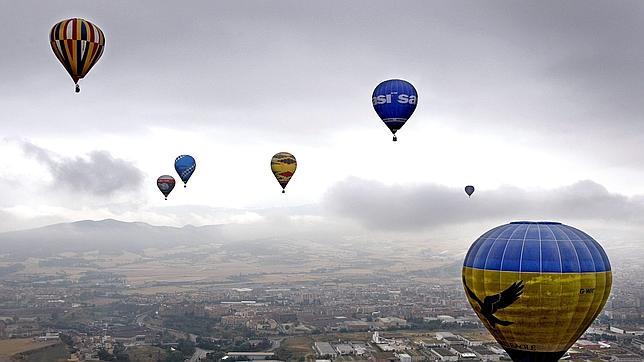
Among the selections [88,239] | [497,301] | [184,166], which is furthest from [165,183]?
[88,239]

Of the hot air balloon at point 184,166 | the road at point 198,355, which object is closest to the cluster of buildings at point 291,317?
the road at point 198,355

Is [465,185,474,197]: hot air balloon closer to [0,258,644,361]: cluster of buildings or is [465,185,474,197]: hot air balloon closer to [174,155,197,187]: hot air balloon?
[0,258,644,361]: cluster of buildings

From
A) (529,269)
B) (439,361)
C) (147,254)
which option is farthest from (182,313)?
(147,254)

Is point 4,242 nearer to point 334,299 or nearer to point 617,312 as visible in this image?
point 334,299

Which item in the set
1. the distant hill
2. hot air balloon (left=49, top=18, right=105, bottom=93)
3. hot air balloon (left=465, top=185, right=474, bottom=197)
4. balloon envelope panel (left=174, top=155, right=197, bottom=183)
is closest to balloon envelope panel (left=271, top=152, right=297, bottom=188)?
balloon envelope panel (left=174, top=155, right=197, bottom=183)

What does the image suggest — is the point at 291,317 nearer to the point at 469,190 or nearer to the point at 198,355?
the point at 198,355

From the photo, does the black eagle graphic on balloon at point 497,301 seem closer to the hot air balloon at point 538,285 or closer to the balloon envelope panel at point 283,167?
the hot air balloon at point 538,285
